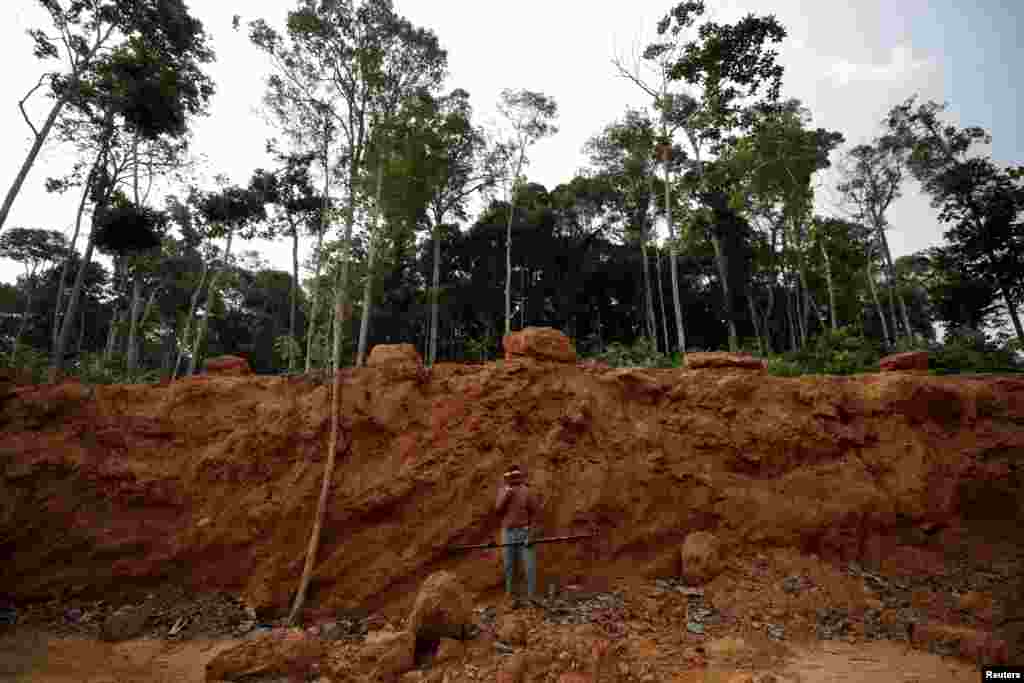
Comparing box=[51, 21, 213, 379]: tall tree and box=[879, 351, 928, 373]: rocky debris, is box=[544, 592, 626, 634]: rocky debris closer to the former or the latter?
box=[879, 351, 928, 373]: rocky debris

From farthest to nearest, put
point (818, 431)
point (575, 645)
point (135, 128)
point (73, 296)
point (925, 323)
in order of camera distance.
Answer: point (925, 323), point (135, 128), point (73, 296), point (818, 431), point (575, 645)

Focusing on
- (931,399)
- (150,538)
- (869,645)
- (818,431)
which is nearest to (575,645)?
(869,645)

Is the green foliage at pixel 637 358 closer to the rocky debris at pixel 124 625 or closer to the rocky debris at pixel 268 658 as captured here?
the rocky debris at pixel 268 658

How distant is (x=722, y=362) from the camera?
7723mm

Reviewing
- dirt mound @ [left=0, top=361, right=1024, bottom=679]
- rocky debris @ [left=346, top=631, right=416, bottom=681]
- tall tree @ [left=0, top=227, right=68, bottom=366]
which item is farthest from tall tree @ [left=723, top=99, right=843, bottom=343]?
tall tree @ [left=0, top=227, right=68, bottom=366]

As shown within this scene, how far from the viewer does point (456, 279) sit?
26.2m

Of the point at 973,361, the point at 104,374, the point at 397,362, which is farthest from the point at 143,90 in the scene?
the point at 973,361

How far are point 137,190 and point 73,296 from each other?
6309 mm

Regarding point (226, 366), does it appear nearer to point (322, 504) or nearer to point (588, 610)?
point (322, 504)

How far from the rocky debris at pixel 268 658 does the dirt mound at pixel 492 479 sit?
4.80 feet

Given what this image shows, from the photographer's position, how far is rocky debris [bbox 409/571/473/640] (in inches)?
179

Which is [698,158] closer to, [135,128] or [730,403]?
[730,403]

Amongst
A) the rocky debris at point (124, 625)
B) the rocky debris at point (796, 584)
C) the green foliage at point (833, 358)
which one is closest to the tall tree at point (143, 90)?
the rocky debris at point (124, 625)

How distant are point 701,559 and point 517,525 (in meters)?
2.44
